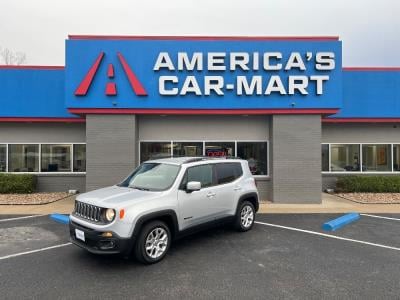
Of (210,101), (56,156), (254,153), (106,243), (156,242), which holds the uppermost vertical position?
(210,101)

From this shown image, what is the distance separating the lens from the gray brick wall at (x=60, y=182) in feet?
44.0

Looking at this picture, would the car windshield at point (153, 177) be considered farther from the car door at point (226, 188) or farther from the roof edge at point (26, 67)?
the roof edge at point (26, 67)

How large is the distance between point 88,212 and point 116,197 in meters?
0.54

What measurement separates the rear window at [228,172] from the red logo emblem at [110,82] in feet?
17.8

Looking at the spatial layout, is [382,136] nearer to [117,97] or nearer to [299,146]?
[299,146]

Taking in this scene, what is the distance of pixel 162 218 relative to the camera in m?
5.55

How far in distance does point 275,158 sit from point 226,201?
5331mm

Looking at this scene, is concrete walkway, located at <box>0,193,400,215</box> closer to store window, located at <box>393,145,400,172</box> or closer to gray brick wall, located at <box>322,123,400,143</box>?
gray brick wall, located at <box>322,123,400,143</box>

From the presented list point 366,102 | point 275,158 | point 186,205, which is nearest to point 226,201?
point 186,205

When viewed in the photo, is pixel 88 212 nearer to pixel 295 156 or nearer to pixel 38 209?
pixel 38 209

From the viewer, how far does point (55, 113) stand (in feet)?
43.2

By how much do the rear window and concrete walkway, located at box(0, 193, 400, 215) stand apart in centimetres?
300

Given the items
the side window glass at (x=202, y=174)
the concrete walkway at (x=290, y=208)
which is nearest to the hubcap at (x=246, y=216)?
the side window glass at (x=202, y=174)

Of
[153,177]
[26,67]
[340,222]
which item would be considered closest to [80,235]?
[153,177]
